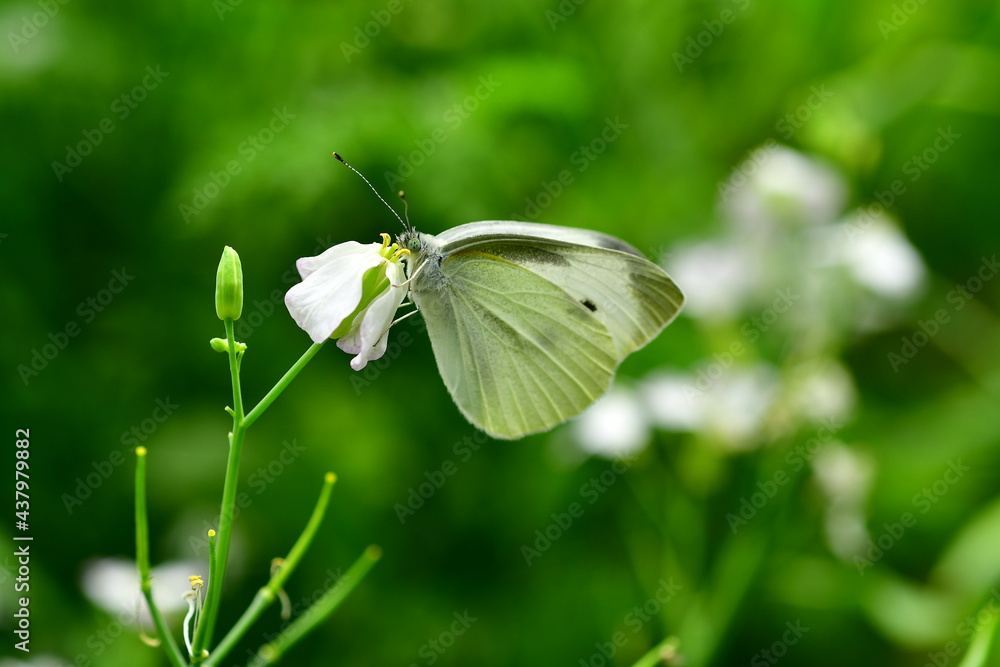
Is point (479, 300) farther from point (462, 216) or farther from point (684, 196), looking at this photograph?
point (684, 196)

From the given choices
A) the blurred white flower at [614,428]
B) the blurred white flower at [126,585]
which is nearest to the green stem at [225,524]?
the blurred white flower at [126,585]

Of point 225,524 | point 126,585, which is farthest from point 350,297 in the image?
point 126,585

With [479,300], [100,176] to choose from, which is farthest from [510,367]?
[100,176]

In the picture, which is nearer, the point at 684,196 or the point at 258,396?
the point at 258,396

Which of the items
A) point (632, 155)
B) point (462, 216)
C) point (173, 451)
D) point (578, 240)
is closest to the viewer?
point (578, 240)

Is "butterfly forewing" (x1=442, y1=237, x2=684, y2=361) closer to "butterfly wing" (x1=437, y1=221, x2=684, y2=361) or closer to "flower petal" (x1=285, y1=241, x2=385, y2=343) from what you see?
"butterfly wing" (x1=437, y1=221, x2=684, y2=361)

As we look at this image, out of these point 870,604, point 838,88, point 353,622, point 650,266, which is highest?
point 838,88

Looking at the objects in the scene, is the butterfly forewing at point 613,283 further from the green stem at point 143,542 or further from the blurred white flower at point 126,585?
the blurred white flower at point 126,585
